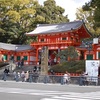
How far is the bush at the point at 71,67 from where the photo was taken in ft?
118

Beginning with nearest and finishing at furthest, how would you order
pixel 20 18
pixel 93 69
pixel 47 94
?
1. pixel 47 94
2. pixel 93 69
3. pixel 20 18

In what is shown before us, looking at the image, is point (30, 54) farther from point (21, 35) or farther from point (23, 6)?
point (23, 6)

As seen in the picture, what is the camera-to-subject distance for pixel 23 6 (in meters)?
65.6

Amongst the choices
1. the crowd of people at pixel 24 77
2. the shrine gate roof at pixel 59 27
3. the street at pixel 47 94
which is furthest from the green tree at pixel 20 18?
the street at pixel 47 94

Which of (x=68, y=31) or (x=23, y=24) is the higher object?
(x=23, y=24)

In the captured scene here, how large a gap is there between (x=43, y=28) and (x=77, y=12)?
13.0m

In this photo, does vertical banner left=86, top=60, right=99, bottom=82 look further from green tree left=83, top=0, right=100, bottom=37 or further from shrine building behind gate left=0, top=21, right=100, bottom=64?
shrine building behind gate left=0, top=21, right=100, bottom=64

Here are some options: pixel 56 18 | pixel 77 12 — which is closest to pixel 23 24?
pixel 56 18

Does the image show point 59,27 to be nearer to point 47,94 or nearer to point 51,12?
point 51,12

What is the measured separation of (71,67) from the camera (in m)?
36.9

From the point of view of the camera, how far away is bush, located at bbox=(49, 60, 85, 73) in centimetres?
3591

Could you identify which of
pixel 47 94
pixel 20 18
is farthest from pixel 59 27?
pixel 47 94

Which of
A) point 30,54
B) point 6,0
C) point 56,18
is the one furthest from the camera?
point 56,18

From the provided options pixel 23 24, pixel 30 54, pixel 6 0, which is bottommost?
pixel 30 54
